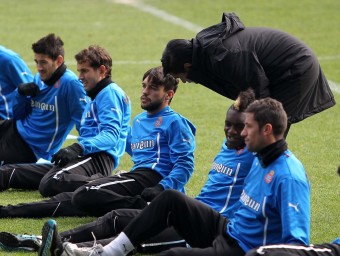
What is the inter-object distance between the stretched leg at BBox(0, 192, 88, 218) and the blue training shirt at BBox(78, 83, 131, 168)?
0.68 meters

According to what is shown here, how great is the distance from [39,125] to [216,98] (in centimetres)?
419

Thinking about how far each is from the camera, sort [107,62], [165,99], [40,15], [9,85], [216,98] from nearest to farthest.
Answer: [165,99] → [107,62] → [9,85] → [216,98] → [40,15]

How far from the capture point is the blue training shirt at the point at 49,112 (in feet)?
31.9

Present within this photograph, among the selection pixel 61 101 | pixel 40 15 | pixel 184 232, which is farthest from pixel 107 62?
pixel 40 15

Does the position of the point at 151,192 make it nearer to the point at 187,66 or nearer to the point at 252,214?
the point at 187,66

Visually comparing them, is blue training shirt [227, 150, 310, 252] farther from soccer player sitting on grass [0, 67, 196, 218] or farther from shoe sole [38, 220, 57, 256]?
soccer player sitting on grass [0, 67, 196, 218]

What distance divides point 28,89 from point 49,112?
30 cm

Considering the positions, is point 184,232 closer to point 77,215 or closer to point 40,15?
point 77,215

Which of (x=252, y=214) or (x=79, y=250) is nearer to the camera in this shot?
(x=252, y=214)

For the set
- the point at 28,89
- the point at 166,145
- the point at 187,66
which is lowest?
the point at 28,89

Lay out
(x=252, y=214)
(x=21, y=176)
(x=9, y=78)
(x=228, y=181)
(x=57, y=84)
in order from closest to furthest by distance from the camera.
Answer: (x=252, y=214)
(x=228, y=181)
(x=21, y=176)
(x=57, y=84)
(x=9, y=78)

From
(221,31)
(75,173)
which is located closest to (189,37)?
(75,173)

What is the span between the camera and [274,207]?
20.3 ft

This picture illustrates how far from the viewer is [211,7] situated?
861 inches
